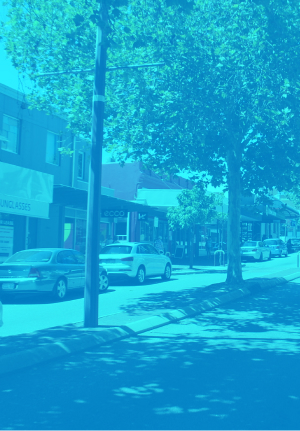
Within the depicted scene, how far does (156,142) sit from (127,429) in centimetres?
1118

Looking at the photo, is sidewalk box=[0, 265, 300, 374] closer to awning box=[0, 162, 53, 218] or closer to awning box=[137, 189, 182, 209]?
awning box=[0, 162, 53, 218]

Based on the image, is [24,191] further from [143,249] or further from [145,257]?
[145,257]

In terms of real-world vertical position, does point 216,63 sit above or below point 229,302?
above

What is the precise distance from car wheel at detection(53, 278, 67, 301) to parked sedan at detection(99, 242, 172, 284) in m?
4.25

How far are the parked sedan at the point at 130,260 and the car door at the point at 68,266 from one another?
359 cm

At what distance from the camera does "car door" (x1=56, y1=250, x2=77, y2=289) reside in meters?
15.1

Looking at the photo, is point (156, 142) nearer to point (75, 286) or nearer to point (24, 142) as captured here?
point (75, 286)

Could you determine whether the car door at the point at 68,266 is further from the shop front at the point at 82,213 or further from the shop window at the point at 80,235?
the shop window at the point at 80,235

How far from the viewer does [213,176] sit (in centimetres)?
1727

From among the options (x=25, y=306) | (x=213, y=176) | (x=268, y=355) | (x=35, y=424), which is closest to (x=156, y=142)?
(x=213, y=176)

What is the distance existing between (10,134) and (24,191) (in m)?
2.41

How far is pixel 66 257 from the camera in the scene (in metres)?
15.7

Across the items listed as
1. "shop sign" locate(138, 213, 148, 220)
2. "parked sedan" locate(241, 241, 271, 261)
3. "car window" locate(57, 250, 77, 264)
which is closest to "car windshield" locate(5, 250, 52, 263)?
"car window" locate(57, 250, 77, 264)

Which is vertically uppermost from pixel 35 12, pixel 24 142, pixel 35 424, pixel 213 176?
pixel 35 12
